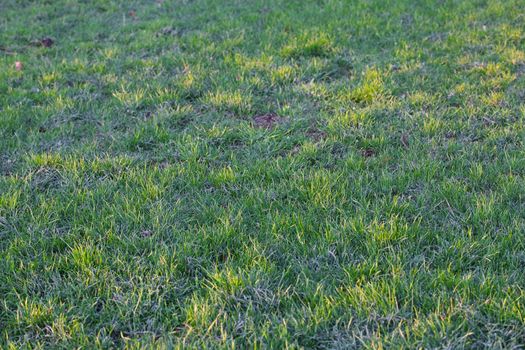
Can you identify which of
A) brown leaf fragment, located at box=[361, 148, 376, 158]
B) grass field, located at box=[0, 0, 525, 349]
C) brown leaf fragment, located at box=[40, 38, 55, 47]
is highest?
brown leaf fragment, located at box=[40, 38, 55, 47]

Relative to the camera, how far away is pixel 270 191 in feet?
13.8

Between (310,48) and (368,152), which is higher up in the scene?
(310,48)

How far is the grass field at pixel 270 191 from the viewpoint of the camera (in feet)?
10.1

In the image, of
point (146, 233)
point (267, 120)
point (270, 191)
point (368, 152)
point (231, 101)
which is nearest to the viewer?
point (146, 233)

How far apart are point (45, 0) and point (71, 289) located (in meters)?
8.69

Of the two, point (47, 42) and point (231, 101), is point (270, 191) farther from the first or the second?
point (47, 42)

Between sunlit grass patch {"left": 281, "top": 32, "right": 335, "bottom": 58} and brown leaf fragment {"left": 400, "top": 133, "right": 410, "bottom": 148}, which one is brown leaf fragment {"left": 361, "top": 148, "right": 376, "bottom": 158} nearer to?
brown leaf fragment {"left": 400, "top": 133, "right": 410, "bottom": 148}

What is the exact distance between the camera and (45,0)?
10766mm

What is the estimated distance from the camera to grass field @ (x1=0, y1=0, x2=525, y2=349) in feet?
10.1

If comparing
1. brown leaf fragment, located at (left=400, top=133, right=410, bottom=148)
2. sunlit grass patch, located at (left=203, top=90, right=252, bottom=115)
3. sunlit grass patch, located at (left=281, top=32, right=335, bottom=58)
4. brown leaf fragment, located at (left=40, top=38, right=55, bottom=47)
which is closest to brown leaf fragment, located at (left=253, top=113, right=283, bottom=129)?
sunlit grass patch, located at (left=203, top=90, right=252, bottom=115)

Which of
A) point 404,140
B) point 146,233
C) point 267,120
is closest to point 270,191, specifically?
point 146,233

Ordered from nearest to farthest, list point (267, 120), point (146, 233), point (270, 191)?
1. point (146, 233)
2. point (270, 191)
3. point (267, 120)

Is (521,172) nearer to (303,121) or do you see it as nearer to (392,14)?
(303,121)

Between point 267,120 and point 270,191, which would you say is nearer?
point 270,191
